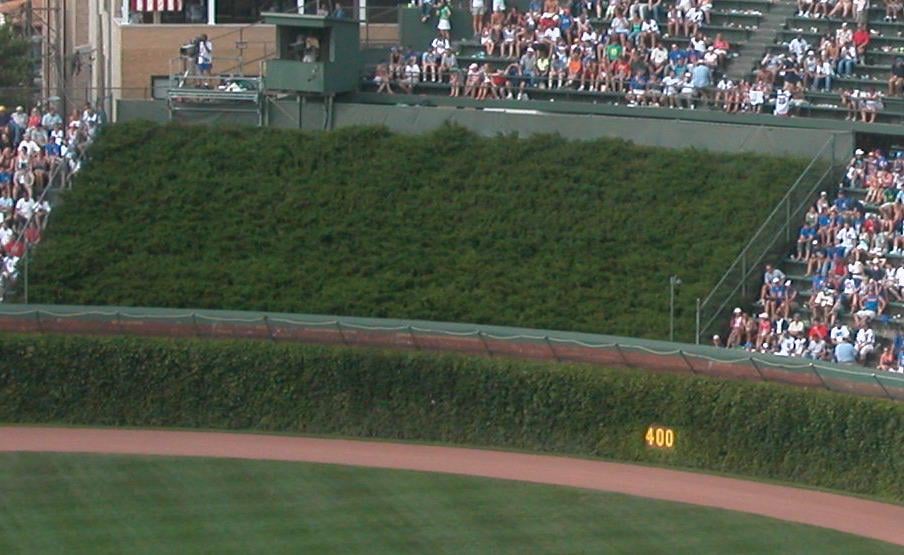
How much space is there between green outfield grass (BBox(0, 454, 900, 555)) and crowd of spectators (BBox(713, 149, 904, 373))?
6.21m

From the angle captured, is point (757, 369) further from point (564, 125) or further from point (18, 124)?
point (18, 124)

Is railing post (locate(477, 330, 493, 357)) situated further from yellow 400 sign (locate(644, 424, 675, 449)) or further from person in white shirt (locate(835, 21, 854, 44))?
person in white shirt (locate(835, 21, 854, 44))

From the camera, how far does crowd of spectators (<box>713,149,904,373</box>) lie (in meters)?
31.1

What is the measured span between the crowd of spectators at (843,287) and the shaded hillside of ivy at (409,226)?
132 cm

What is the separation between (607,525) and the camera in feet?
82.1

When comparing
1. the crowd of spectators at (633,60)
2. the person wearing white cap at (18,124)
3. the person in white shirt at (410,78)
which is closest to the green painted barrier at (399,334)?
the person wearing white cap at (18,124)

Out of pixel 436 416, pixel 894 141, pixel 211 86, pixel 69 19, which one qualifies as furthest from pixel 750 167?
pixel 69 19

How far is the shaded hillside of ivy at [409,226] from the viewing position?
1382 inches

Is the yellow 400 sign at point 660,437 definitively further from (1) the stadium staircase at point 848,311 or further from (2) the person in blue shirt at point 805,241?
(2) the person in blue shirt at point 805,241

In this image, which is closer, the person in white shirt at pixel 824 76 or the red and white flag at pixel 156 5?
the person in white shirt at pixel 824 76

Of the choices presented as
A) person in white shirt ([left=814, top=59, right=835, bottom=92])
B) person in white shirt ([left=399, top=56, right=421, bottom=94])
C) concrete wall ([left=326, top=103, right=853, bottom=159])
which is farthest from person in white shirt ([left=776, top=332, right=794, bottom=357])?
person in white shirt ([left=399, top=56, right=421, bottom=94])

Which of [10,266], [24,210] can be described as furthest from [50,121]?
[10,266]

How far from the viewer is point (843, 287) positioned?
106ft

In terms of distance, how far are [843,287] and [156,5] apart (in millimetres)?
19492
